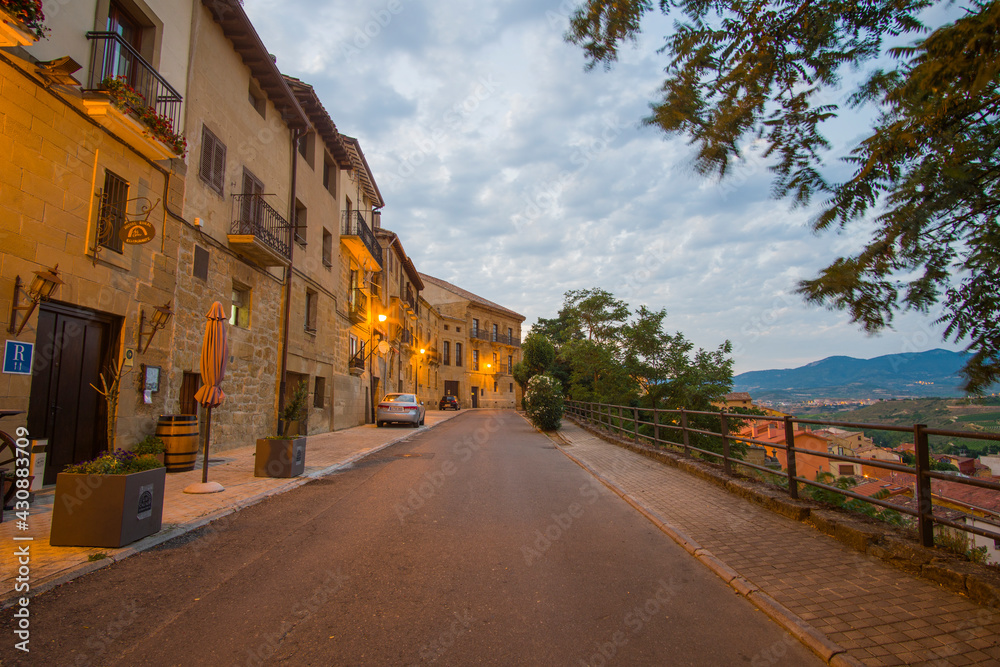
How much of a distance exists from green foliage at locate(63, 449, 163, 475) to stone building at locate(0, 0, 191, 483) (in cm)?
253

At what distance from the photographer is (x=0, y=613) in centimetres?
292

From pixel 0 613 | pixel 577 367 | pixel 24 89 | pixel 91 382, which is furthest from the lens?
pixel 577 367

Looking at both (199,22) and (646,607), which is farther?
(199,22)

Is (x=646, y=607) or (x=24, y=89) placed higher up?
(x=24, y=89)

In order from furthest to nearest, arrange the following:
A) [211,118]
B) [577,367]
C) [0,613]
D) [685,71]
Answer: [577,367]
[211,118]
[685,71]
[0,613]

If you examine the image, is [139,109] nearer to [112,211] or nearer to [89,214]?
[112,211]

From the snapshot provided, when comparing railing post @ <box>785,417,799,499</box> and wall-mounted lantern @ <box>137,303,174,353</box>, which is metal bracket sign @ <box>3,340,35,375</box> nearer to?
wall-mounted lantern @ <box>137,303,174,353</box>

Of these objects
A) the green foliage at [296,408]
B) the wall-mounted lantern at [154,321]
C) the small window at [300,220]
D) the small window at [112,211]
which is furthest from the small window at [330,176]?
the green foliage at [296,408]

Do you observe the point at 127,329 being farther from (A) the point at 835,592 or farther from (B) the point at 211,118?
(A) the point at 835,592

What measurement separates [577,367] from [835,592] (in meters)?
20.6

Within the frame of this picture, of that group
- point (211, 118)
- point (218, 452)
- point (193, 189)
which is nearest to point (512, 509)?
point (218, 452)

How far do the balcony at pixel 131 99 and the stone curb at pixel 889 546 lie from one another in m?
10.1

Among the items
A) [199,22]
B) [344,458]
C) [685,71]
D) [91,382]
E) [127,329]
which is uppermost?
[199,22]

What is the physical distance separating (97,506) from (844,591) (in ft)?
19.6
